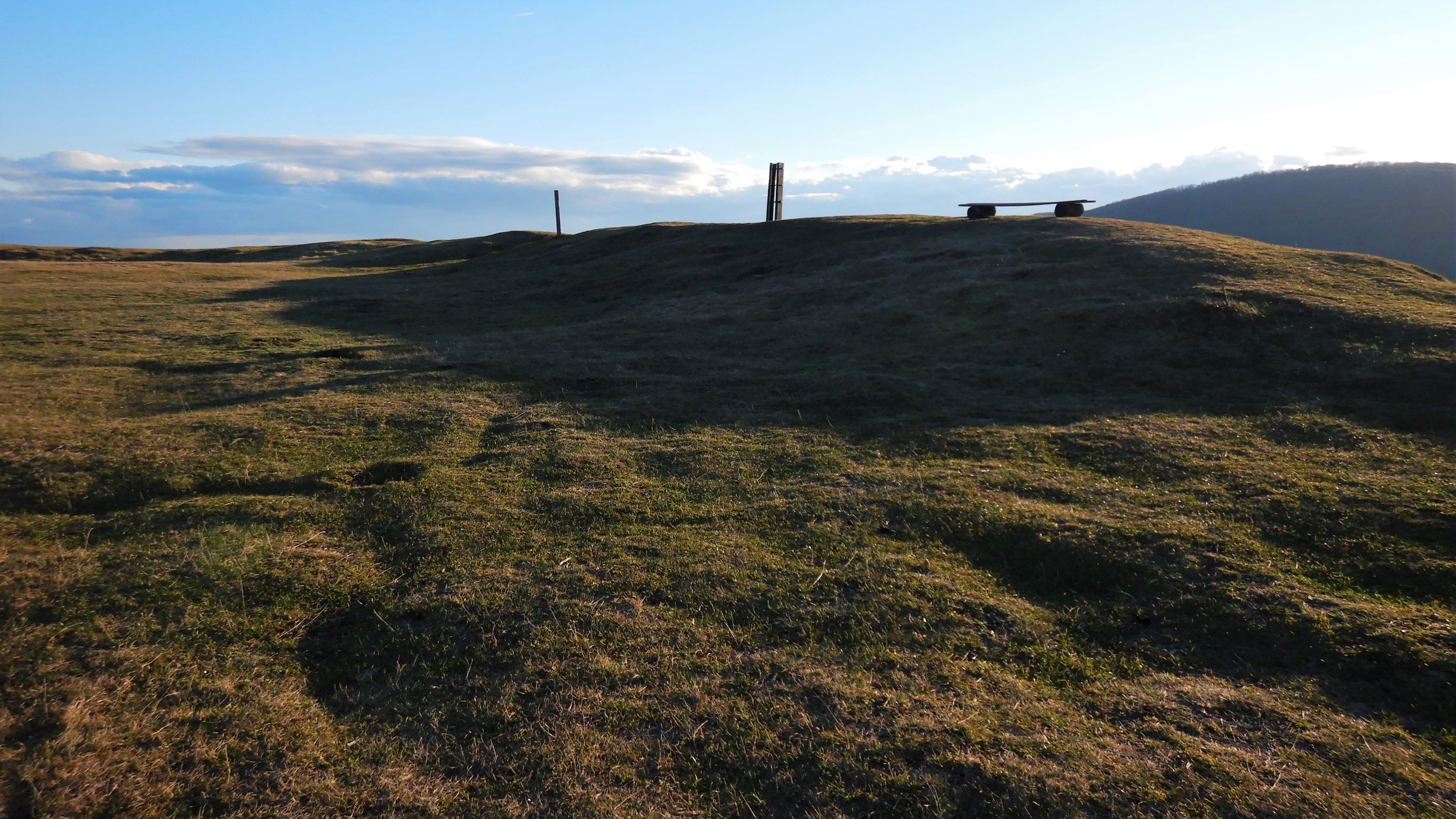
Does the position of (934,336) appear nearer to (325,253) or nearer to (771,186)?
(771,186)

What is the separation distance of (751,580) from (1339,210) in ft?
373

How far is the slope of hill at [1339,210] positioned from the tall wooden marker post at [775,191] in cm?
5505

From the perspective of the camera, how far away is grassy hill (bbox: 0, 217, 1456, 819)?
4.55m

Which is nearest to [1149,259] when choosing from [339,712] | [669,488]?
[669,488]

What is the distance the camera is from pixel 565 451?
10.5 meters

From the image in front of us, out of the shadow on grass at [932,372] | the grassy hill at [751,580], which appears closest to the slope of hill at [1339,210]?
the shadow on grass at [932,372]

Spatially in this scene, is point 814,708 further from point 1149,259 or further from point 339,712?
point 1149,259

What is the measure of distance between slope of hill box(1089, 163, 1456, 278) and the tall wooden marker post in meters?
55.0

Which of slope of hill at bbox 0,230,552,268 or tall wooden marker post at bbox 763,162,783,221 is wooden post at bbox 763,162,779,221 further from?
slope of hill at bbox 0,230,552,268

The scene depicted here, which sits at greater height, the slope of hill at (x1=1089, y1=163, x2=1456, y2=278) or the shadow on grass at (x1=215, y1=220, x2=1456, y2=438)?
the slope of hill at (x1=1089, y1=163, x2=1456, y2=278)

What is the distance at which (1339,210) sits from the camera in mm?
91562

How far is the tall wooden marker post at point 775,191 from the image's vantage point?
4428 centimetres

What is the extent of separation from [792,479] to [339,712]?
225 inches

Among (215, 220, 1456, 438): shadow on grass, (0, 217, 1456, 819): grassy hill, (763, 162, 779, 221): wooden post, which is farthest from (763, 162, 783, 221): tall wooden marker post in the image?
(0, 217, 1456, 819): grassy hill
